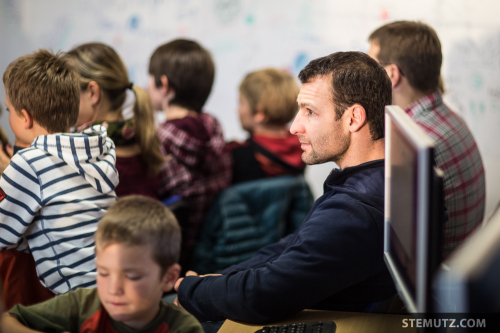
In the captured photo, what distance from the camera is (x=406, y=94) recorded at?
203 centimetres

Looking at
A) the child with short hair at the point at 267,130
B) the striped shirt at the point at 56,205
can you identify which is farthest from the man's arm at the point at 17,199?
the child with short hair at the point at 267,130

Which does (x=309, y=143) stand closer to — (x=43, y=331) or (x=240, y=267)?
(x=240, y=267)

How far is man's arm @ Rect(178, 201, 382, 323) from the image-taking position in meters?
1.19

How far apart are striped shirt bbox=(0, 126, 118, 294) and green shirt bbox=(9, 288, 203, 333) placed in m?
0.40

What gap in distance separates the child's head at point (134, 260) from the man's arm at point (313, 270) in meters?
0.29

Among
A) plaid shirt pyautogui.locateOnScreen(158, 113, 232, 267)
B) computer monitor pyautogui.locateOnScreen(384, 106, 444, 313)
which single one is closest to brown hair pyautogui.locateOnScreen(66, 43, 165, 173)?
plaid shirt pyautogui.locateOnScreen(158, 113, 232, 267)

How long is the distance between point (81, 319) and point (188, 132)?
140cm

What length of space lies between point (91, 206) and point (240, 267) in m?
0.51

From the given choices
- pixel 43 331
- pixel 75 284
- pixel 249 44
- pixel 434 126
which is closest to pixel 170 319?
pixel 43 331

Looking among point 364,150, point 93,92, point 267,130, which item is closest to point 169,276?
point 364,150

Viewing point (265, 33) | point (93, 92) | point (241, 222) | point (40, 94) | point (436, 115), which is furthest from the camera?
point (265, 33)

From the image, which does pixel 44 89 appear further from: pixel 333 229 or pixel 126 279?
pixel 333 229

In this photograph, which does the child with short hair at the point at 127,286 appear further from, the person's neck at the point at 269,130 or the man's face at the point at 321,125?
the person's neck at the point at 269,130

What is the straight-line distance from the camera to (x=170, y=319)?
1013 mm
